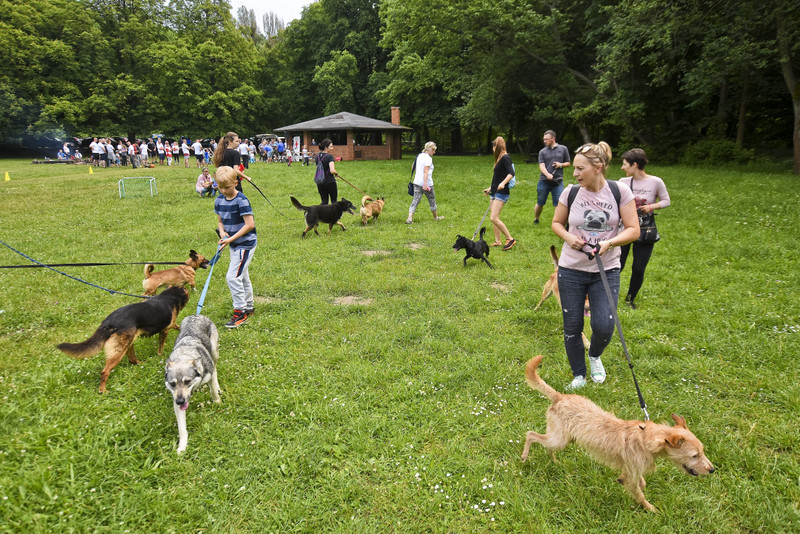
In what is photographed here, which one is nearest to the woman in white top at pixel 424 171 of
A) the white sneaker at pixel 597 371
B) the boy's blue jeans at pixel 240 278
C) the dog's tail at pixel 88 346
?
the boy's blue jeans at pixel 240 278

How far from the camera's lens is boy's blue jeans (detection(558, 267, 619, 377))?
3.31m

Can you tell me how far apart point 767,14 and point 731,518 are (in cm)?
1825

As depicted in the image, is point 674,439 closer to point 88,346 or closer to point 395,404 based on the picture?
point 395,404

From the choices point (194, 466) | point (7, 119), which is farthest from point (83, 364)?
point (7, 119)

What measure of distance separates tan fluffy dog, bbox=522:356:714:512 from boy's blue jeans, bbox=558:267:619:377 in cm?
83

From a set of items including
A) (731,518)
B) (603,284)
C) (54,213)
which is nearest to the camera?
(731,518)

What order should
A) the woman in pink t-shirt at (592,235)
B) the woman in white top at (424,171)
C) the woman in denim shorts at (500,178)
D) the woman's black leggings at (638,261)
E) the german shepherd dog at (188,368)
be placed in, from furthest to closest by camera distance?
the woman in white top at (424,171) → the woman in denim shorts at (500,178) → the woman's black leggings at (638,261) → the woman in pink t-shirt at (592,235) → the german shepherd dog at (188,368)

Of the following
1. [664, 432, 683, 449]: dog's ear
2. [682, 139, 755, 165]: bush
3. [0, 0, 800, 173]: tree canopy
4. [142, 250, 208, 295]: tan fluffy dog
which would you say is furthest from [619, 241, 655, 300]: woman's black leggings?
[682, 139, 755, 165]: bush

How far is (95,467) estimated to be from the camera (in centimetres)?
283

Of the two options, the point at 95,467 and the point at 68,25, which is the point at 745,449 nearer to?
the point at 95,467

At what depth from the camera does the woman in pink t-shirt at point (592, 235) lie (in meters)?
3.13

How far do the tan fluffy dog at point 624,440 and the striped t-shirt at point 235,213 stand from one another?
3788mm

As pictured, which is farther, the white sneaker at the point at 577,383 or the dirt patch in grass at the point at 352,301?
the dirt patch in grass at the point at 352,301

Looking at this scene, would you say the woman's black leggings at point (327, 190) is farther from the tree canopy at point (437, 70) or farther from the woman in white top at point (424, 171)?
the tree canopy at point (437, 70)
